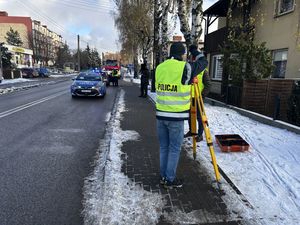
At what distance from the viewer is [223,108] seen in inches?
430

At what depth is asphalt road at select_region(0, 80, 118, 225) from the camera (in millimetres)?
3451

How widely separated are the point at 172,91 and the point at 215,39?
1502 cm

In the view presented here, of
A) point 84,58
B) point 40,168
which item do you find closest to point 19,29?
A: point 84,58

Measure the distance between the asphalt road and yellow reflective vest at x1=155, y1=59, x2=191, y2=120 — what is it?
1742mm

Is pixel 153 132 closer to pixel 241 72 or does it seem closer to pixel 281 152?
pixel 281 152

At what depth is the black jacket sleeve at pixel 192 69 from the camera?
3715 millimetres

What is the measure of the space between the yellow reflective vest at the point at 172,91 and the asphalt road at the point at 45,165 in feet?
5.72

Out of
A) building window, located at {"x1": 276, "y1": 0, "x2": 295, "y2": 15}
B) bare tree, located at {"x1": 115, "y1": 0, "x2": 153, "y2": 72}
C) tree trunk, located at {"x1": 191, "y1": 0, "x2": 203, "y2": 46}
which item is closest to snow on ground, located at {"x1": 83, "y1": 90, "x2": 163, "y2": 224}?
tree trunk, located at {"x1": 191, "y1": 0, "x2": 203, "y2": 46}

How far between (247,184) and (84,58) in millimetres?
95727

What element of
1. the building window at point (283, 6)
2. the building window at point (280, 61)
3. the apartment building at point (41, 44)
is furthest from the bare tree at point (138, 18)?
the apartment building at point (41, 44)

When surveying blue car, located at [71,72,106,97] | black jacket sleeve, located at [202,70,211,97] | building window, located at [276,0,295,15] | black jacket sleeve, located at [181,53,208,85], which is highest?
building window, located at [276,0,295,15]

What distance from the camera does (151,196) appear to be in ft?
12.4

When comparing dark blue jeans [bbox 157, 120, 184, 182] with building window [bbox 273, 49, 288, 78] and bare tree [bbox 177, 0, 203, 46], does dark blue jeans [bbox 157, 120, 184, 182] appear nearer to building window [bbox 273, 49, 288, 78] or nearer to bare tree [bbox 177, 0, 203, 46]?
bare tree [bbox 177, 0, 203, 46]

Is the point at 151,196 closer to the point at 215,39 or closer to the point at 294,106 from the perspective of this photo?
the point at 294,106
